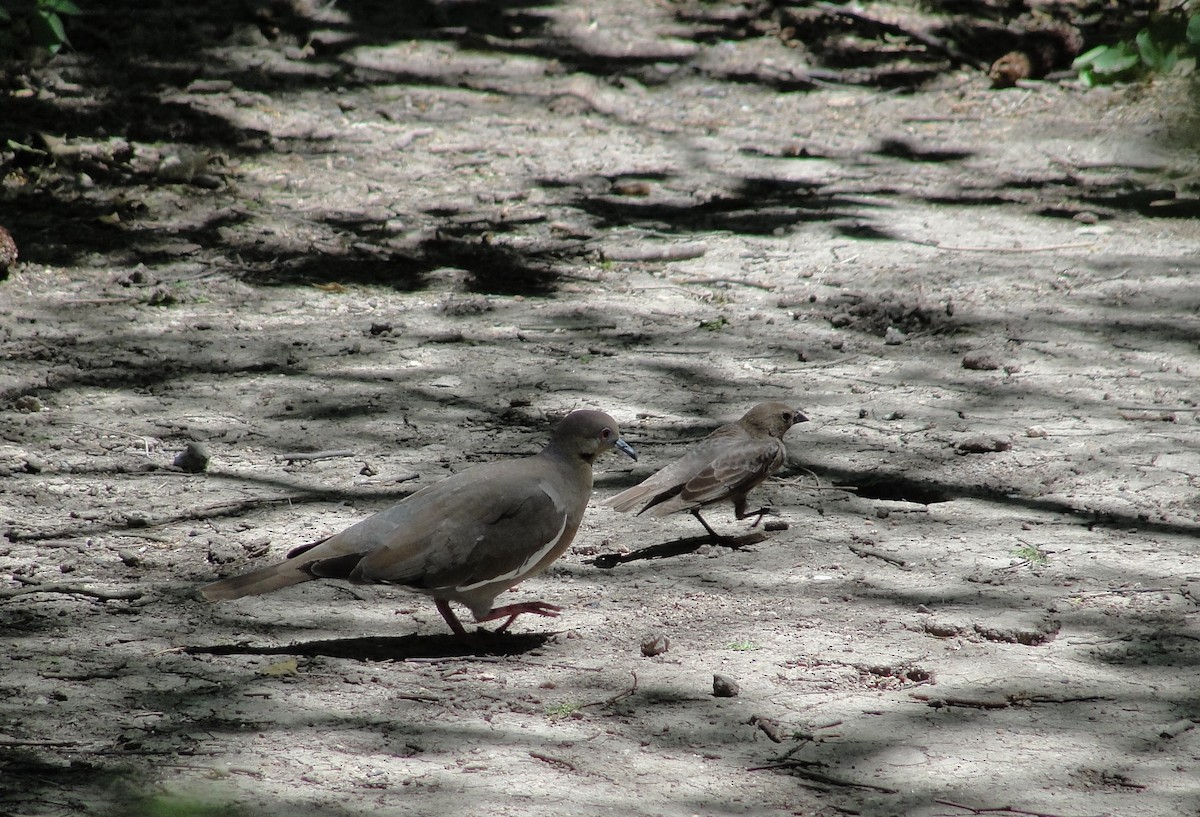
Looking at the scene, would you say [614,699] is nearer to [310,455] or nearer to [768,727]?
[768,727]

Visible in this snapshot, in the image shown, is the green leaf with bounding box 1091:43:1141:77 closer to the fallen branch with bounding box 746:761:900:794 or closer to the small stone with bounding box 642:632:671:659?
the small stone with bounding box 642:632:671:659

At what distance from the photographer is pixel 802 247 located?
813 cm

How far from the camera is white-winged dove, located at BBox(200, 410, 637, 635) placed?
13.0 feet

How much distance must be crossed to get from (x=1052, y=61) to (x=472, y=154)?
17.1 ft

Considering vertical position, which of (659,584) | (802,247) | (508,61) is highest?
(508,61)

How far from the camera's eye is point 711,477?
488cm

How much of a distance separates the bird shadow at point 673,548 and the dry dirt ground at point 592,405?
0.02m

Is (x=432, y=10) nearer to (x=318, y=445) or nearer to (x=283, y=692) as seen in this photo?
(x=318, y=445)

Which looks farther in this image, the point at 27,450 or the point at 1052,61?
the point at 1052,61

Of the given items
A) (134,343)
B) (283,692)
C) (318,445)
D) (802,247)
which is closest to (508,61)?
(802,247)

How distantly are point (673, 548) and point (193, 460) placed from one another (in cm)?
196

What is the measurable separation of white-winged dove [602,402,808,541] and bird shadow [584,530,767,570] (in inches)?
1.6

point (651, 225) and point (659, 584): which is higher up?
point (651, 225)

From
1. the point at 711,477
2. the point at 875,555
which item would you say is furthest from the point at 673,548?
the point at 875,555
